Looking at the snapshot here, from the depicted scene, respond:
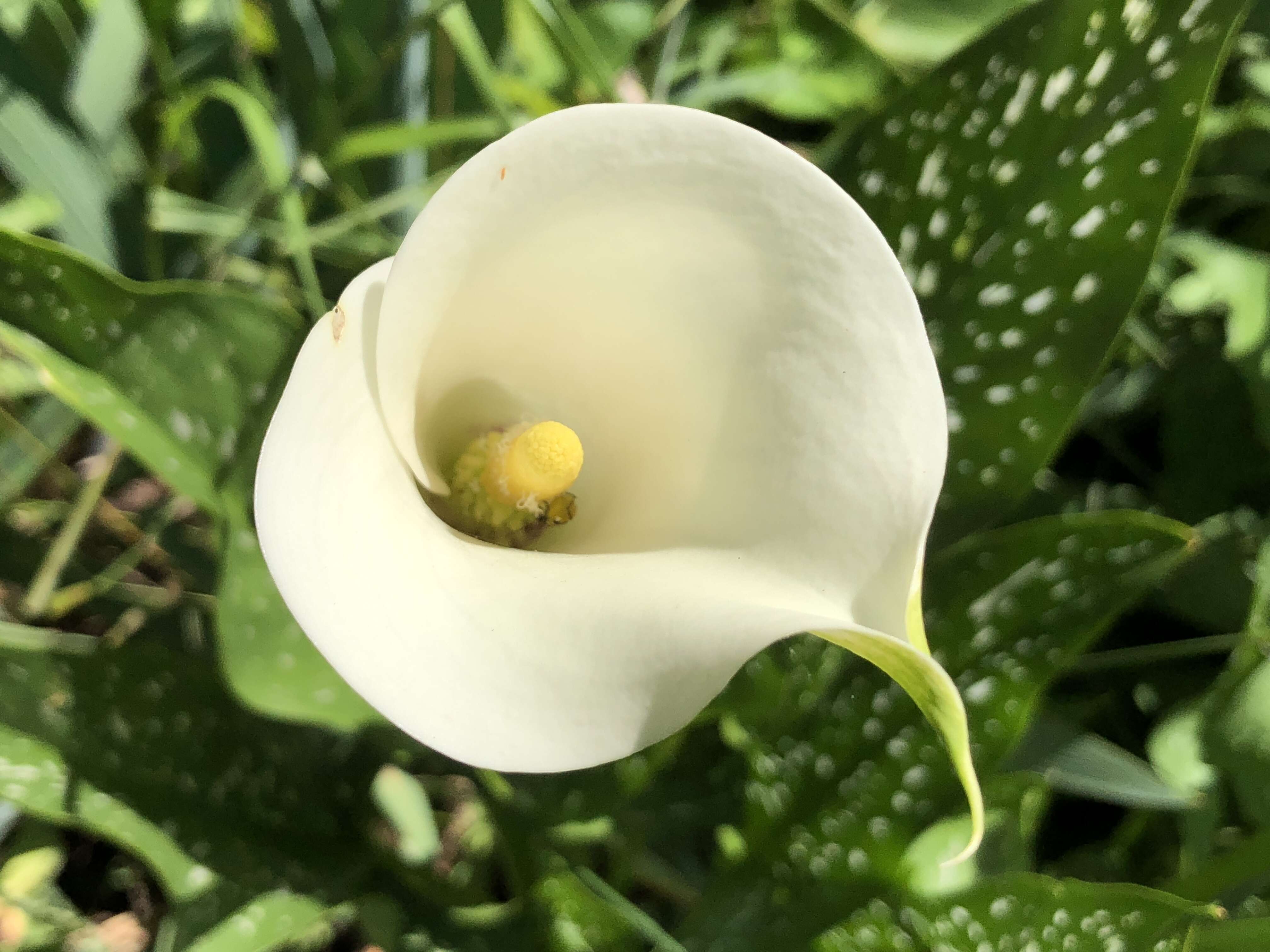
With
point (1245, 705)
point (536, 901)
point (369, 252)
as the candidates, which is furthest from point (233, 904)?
point (1245, 705)

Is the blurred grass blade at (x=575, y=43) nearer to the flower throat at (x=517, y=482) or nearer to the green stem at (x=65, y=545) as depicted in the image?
the flower throat at (x=517, y=482)

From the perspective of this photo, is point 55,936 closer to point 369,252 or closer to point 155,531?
point 155,531

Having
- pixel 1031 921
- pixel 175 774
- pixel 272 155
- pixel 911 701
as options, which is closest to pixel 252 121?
pixel 272 155

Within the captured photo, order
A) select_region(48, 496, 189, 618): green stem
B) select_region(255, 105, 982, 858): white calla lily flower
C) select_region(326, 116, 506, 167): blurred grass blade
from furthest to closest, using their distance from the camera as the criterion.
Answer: select_region(48, 496, 189, 618): green stem
select_region(326, 116, 506, 167): blurred grass blade
select_region(255, 105, 982, 858): white calla lily flower

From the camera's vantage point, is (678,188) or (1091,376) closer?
(678,188)

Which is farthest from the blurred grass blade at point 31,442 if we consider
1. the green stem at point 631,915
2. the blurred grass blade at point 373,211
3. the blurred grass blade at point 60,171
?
the green stem at point 631,915

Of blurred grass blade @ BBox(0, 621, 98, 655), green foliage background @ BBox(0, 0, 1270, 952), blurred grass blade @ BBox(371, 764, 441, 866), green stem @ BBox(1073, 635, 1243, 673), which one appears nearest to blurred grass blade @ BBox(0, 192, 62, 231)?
green foliage background @ BBox(0, 0, 1270, 952)

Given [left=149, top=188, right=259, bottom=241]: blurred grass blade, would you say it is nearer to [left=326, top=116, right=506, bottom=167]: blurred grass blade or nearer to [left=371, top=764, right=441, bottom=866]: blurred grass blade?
[left=326, top=116, right=506, bottom=167]: blurred grass blade
